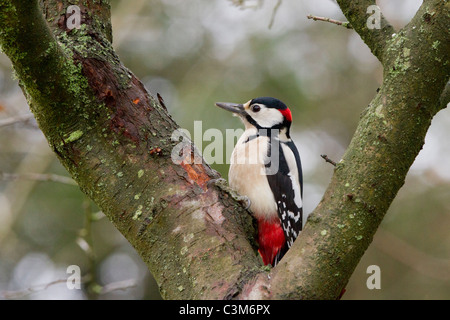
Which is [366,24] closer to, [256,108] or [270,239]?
[270,239]

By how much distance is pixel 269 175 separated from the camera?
3.49 m

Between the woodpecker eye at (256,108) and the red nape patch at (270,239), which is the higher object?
the woodpecker eye at (256,108)

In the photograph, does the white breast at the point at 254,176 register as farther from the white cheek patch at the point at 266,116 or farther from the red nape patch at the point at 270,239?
the white cheek patch at the point at 266,116

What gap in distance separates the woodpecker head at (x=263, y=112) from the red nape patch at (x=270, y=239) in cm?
87

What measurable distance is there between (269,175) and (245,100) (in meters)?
2.08

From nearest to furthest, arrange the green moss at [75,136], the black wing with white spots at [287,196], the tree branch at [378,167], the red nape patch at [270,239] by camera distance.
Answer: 1. the tree branch at [378,167]
2. the green moss at [75,136]
3. the red nape patch at [270,239]
4. the black wing with white spots at [287,196]

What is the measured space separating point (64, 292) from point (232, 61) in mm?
3111

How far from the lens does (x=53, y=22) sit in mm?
2535

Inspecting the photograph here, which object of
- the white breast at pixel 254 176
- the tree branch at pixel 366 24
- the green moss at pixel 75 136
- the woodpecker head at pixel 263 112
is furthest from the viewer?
the woodpecker head at pixel 263 112

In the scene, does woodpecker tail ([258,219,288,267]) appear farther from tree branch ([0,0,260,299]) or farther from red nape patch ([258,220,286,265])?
tree branch ([0,0,260,299])

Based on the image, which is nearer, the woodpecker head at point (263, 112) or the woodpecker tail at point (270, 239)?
the woodpecker tail at point (270, 239)

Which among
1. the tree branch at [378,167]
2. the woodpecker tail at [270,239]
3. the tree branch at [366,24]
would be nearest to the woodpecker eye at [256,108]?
the woodpecker tail at [270,239]

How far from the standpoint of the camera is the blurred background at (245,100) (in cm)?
545

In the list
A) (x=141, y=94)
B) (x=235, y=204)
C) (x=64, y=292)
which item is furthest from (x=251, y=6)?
(x=64, y=292)
